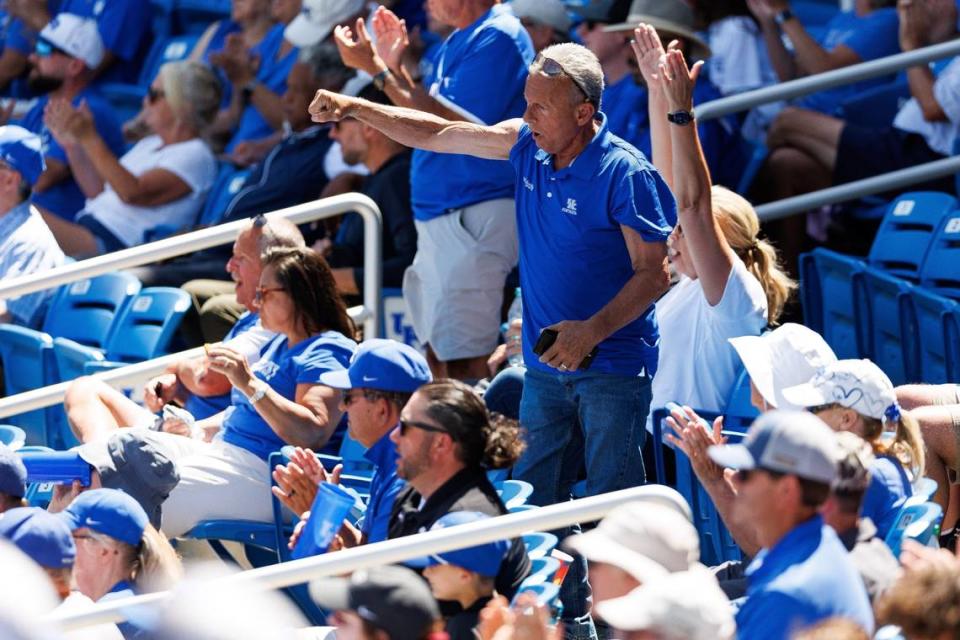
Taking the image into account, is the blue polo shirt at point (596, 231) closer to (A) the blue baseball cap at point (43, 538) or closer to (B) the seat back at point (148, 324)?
(A) the blue baseball cap at point (43, 538)

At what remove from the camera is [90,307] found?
824 cm

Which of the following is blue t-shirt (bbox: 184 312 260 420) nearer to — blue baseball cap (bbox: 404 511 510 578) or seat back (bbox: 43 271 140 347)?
seat back (bbox: 43 271 140 347)

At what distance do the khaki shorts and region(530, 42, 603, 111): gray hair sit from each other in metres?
1.44

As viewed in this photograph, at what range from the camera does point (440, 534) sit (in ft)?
14.4

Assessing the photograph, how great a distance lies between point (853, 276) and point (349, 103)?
2.17m

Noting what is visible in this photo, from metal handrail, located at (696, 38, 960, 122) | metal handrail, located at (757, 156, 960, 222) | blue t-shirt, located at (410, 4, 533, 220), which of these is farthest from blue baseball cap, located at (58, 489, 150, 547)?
metal handrail, located at (757, 156, 960, 222)

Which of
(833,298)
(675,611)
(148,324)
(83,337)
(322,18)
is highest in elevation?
(675,611)

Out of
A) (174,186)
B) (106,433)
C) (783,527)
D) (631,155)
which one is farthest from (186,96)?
(783,527)

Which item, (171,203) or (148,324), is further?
(171,203)

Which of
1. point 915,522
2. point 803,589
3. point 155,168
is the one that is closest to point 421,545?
point 803,589

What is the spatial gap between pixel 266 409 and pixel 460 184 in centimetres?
154

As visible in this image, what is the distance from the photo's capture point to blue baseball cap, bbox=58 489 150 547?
189 inches

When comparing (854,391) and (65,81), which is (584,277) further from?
(65,81)

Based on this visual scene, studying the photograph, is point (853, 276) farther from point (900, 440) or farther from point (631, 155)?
point (900, 440)
